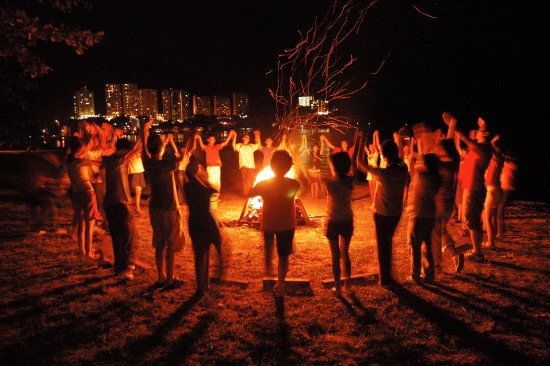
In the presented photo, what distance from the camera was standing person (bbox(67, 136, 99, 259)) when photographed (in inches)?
278

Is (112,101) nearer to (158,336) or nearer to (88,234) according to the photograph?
(88,234)

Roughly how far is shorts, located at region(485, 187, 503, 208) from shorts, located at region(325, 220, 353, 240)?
3736 millimetres

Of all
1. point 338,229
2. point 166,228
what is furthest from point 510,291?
point 166,228

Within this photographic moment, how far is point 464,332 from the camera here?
4.90 m

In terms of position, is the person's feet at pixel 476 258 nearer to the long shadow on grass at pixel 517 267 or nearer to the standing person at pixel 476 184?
the standing person at pixel 476 184

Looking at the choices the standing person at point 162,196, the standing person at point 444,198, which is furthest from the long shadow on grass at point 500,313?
the standing person at point 162,196

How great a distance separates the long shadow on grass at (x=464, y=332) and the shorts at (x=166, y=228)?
10.4 ft

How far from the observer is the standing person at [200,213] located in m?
5.65

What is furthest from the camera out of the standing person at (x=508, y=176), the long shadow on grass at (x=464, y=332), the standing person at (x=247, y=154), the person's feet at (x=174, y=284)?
the standing person at (x=247, y=154)

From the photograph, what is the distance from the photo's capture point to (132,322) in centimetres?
518

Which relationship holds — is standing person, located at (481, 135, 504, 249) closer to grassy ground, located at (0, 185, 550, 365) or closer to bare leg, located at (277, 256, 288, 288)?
grassy ground, located at (0, 185, 550, 365)

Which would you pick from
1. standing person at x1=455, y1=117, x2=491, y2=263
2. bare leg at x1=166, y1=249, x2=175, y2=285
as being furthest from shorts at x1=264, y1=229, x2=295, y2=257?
standing person at x1=455, y1=117, x2=491, y2=263

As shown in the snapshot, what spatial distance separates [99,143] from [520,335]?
23.8 ft

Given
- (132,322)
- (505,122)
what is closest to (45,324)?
(132,322)
